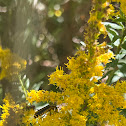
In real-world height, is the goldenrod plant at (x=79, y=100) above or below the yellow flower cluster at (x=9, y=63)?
below

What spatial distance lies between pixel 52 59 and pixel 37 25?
10 cm

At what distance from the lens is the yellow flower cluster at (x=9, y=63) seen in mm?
269

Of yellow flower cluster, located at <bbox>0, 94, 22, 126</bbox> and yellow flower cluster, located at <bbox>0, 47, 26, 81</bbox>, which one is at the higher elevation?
yellow flower cluster, located at <bbox>0, 47, 26, 81</bbox>

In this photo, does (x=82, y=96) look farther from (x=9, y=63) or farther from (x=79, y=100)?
(x=9, y=63)

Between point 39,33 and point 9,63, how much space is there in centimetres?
11

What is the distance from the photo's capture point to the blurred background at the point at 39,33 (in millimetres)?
268

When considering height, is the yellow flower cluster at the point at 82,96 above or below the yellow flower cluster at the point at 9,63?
below

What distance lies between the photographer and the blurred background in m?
0.27

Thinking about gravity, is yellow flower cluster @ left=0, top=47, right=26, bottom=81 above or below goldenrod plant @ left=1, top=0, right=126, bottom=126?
above

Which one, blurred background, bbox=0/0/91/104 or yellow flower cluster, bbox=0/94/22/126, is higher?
blurred background, bbox=0/0/91/104

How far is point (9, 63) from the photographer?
27 centimetres

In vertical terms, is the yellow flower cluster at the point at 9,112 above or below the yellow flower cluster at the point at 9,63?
below

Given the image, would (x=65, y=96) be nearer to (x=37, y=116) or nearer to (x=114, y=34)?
(x=37, y=116)

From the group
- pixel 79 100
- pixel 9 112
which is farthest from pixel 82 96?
pixel 9 112
